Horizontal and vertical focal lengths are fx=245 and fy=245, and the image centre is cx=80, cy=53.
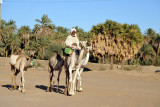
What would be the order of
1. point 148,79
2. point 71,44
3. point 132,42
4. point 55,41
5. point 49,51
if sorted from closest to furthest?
1. point 71,44
2. point 148,79
3. point 132,42
4. point 49,51
5. point 55,41

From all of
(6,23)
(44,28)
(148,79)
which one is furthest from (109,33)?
(6,23)

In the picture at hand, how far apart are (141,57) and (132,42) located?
18.9 metres

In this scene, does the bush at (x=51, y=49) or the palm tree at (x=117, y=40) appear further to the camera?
the bush at (x=51, y=49)

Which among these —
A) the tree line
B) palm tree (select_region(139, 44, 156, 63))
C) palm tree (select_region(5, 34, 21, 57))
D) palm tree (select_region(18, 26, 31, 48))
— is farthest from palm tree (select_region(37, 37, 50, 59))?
palm tree (select_region(139, 44, 156, 63))

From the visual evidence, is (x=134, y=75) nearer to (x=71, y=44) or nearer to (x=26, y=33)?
(x=71, y=44)

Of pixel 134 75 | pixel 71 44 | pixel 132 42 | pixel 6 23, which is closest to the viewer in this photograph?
pixel 71 44

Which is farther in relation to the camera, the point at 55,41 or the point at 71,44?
Answer: the point at 55,41

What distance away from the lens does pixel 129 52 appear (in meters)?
34.4

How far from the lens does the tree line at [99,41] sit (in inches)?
1319

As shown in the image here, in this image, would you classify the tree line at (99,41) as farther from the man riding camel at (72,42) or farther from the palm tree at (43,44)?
the man riding camel at (72,42)

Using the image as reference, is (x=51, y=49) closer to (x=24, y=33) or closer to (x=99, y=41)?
(x=24, y=33)

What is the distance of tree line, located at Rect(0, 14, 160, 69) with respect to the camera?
33.5m

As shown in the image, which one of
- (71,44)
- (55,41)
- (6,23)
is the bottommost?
(71,44)

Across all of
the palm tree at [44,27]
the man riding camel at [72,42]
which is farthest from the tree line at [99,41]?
the man riding camel at [72,42]
